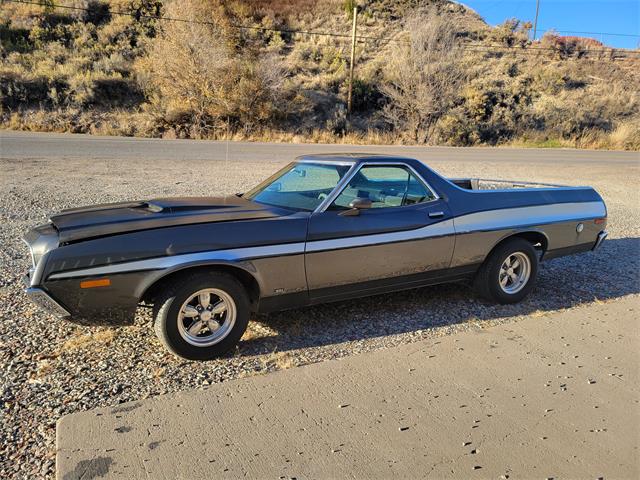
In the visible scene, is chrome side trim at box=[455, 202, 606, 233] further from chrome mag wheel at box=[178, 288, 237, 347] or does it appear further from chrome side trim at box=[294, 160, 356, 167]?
chrome mag wheel at box=[178, 288, 237, 347]

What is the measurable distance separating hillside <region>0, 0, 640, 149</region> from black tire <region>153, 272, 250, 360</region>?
2291 centimetres

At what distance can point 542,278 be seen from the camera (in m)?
5.73

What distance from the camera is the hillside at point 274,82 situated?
2595cm

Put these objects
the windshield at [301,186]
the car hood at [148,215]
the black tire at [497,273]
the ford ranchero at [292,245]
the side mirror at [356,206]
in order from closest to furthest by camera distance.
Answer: the ford ranchero at [292,245]
the car hood at [148,215]
the side mirror at [356,206]
the windshield at [301,186]
the black tire at [497,273]

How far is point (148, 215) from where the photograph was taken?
363 centimetres

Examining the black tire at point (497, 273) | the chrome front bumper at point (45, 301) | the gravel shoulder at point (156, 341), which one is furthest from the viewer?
the black tire at point (497, 273)

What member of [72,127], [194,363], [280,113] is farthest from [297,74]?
[194,363]

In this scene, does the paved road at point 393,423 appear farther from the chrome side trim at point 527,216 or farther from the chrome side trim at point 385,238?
the chrome side trim at point 527,216

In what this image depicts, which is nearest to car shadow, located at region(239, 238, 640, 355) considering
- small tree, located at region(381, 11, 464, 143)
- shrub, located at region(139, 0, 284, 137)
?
shrub, located at region(139, 0, 284, 137)

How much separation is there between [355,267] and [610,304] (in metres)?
2.81

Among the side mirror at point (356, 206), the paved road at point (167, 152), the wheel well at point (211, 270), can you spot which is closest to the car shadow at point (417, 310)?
the wheel well at point (211, 270)

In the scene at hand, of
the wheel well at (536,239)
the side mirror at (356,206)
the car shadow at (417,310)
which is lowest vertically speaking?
the car shadow at (417,310)

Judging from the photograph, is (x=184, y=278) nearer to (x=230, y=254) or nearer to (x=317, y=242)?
(x=230, y=254)

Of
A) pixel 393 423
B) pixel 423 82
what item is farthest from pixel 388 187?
pixel 423 82
